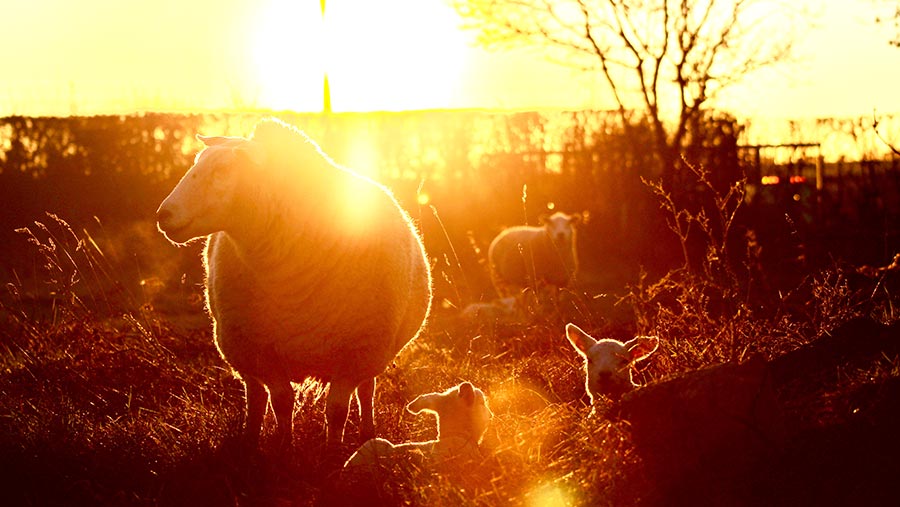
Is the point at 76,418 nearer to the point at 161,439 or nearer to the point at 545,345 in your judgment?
the point at 161,439

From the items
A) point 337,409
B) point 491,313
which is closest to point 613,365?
point 337,409

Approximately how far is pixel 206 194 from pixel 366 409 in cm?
140

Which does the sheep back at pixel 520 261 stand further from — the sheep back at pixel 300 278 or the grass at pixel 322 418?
the sheep back at pixel 300 278

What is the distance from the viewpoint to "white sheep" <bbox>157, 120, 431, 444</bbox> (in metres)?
5.43

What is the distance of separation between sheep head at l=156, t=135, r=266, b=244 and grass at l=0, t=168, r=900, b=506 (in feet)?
3.29

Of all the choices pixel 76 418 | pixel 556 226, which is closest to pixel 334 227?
pixel 76 418

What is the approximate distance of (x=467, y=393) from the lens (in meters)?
4.86

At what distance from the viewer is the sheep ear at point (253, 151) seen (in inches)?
209

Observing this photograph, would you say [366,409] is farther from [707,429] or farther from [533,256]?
[533,256]

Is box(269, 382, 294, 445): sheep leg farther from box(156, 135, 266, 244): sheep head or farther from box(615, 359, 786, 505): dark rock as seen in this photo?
box(615, 359, 786, 505): dark rock

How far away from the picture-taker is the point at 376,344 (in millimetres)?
5586

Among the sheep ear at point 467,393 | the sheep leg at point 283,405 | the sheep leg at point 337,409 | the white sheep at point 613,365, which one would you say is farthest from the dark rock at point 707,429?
the sheep leg at point 283,405

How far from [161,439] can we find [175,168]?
41.2 feet

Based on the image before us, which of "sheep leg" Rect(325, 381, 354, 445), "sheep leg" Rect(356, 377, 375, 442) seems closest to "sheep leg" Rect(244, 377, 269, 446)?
"sheep leg" Rect(325, 381, 354, 445)
